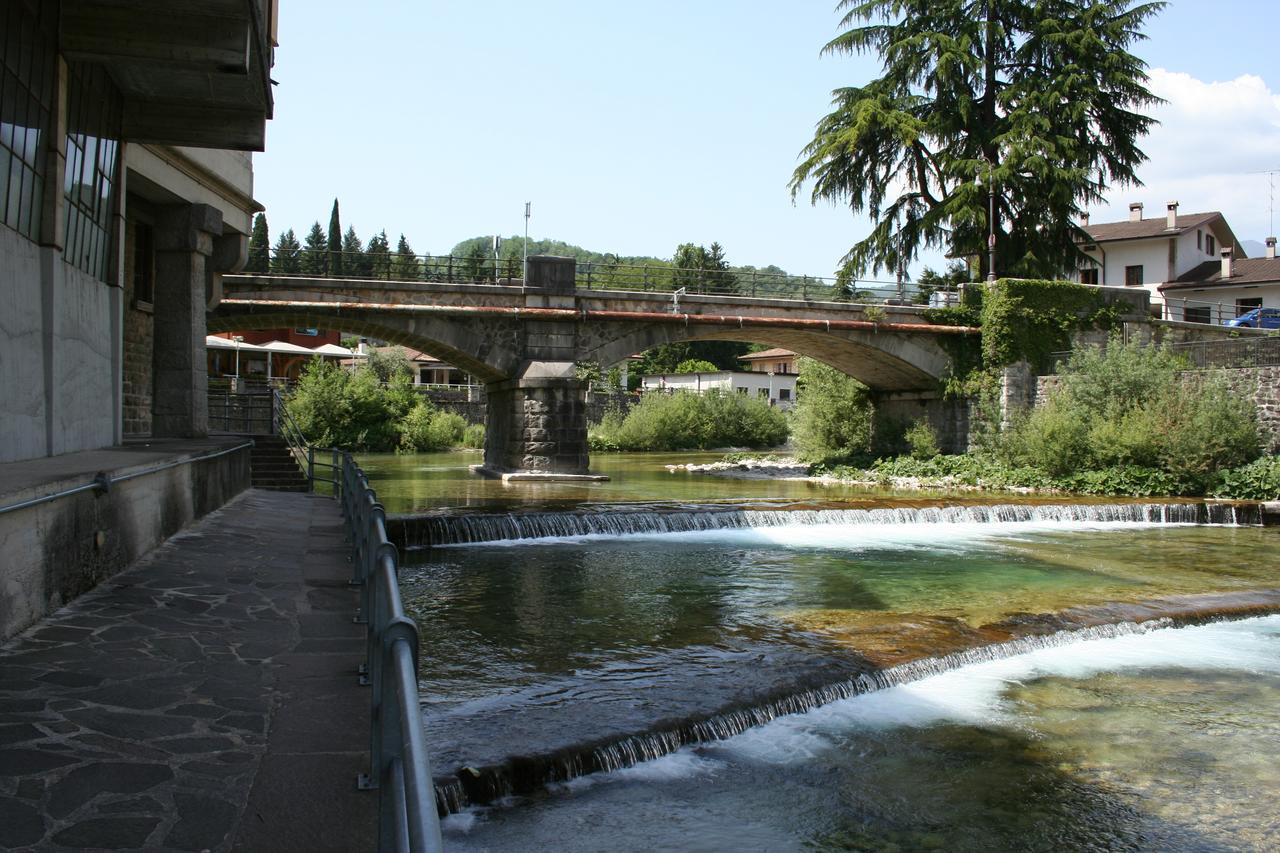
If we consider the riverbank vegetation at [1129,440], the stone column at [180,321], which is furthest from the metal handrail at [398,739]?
the riverbank vegetation at [1129,440]

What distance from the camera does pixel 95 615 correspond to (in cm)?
600

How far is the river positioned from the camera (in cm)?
560

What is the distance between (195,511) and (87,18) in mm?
4685

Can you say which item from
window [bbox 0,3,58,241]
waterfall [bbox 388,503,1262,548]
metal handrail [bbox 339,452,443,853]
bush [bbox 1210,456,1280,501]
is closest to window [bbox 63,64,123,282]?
window [bbox 0,3,58,241]

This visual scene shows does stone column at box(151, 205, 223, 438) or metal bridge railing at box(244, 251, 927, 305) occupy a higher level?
metal bridge railing at box(244, 251, 927, 305)

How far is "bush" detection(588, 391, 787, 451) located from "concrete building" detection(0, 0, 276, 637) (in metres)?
32.0

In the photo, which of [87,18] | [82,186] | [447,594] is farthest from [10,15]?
[447,594]

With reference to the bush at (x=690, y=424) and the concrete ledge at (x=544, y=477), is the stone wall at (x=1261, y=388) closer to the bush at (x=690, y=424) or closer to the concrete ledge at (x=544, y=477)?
the concrete ledge at (x=544, y=477)

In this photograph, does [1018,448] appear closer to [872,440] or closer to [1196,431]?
[1196,431]

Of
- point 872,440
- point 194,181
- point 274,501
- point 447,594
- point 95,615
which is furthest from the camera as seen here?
point 872,440

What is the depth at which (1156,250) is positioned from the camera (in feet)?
163

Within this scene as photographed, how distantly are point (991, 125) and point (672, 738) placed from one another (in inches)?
1255

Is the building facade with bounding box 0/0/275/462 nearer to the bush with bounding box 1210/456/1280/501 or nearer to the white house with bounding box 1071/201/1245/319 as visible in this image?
the bush with bounding box 1210/456/1280/501

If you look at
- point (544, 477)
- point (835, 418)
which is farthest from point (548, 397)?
point (835, 418)
